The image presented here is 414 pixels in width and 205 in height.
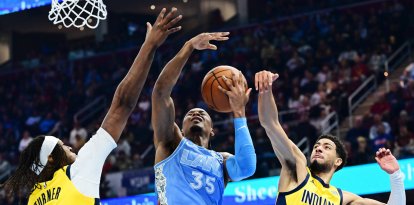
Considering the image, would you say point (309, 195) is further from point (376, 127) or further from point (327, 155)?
point (376, 127)

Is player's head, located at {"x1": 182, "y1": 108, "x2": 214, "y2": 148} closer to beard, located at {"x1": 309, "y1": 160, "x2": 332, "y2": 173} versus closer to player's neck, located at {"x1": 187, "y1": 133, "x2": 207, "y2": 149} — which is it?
player's neck, located at {"x1": 187, "y1": 133, "x2": 207, "y2": 149}

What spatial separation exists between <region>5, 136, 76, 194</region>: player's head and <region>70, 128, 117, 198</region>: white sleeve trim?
0.86 feet

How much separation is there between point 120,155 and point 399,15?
6416 millimetres

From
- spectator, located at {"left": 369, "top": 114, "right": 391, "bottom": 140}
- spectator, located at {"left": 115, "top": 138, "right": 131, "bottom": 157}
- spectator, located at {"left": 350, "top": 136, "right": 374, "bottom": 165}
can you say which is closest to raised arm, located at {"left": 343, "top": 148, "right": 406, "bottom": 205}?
spectator, located at {"left": 350, "top": 136, "right": 374, "bottom": 165}

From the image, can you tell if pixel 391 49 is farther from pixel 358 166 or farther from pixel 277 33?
pixel 358 166

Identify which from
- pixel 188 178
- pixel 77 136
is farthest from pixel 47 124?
pixel 188 178

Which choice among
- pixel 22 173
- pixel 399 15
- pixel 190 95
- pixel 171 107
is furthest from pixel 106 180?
pixel 22 173

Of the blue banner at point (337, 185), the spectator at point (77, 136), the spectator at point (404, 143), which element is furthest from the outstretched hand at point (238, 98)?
the spectator at point (77, 136)

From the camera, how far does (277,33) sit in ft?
59.1

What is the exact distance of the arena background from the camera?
12.2 m

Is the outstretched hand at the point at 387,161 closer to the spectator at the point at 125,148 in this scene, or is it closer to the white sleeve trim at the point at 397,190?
the white sleeve trim at the point at 397,190

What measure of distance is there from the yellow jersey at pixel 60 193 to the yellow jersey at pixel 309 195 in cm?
205

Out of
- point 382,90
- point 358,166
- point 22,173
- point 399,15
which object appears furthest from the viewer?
point 399,15

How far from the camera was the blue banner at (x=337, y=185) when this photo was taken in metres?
10.9
